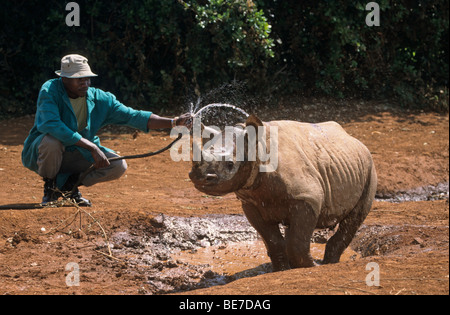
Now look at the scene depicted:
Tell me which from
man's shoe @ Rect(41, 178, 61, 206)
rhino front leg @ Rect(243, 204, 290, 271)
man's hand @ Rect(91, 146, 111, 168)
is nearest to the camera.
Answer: rhino front leg @ Rect(243, 204, 290, 271)

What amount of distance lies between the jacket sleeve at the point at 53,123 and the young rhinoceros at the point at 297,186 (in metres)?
1.92

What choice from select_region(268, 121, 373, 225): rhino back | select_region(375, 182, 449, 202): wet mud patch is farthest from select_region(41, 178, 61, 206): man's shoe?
select_region(375, 182, 449, 202): wet mud patch

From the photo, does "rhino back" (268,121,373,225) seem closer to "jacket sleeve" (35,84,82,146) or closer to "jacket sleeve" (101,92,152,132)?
"jacket sleeve" (101,92,152,132)

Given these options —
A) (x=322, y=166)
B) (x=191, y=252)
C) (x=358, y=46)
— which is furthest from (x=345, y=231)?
(x=358, y=46)

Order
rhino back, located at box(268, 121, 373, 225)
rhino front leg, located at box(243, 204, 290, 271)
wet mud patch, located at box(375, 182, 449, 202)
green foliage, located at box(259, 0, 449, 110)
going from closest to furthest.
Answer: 1. rhino back, located at box(268, 121, 373, 225)
2. rhino front leg, located at box(243, 204, 290, 271)
3. wet mud patch, located at box(375, 182, 449, 202)
4. green foliage, located at box(259, 0, 449, 110)

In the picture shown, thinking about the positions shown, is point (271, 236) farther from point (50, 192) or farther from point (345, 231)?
point (50, 192)

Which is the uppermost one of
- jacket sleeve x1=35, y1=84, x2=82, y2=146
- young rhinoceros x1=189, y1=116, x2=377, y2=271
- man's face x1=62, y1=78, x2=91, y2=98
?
man's face x1=62, y1=78, x2=91, y2=98

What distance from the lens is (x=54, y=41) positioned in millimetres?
12648

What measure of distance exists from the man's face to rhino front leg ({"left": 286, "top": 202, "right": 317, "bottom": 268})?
8.32 feet

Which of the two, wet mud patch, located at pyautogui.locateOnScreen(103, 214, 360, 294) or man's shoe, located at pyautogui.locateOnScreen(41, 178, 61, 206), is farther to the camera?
man's shoe, located at pyautogui.locateOnScreen(41, 178, 61, 206)

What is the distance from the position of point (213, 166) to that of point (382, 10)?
402 inches

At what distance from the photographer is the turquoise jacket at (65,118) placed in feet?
20.8

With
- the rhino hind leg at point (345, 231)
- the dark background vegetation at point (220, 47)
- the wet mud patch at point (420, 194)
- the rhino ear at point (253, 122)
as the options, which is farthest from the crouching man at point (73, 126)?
the dark background vegetation at point (220, 47)

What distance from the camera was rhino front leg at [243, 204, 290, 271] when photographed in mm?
5590
